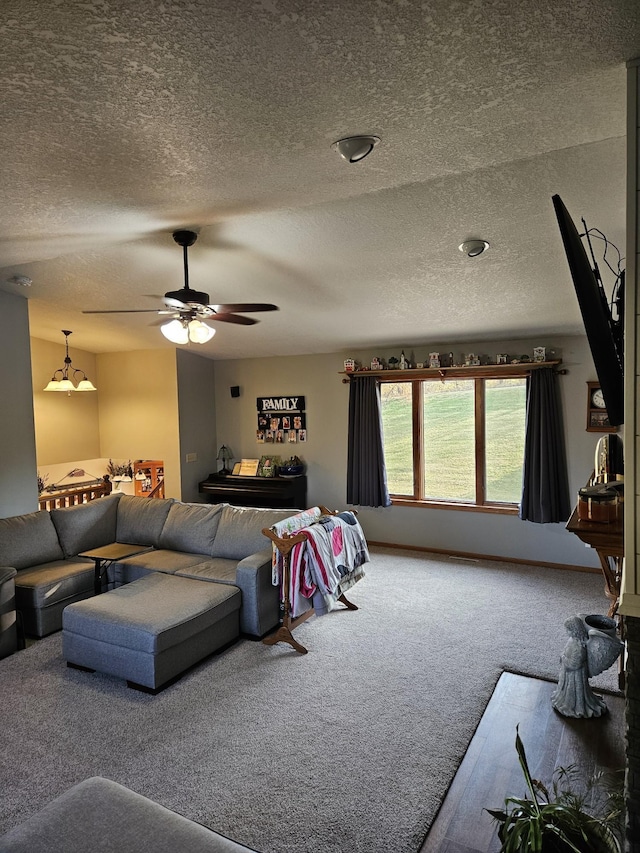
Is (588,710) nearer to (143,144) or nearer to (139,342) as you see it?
(143,144)

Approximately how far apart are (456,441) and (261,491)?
2.39 meters

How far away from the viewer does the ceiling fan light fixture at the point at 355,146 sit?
1902mm

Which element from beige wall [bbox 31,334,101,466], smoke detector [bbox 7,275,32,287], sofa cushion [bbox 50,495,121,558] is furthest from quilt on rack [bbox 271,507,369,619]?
beige wall [bbox 31,334,101,466]

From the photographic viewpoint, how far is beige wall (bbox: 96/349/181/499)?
655 centimetres

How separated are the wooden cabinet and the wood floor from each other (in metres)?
4.97

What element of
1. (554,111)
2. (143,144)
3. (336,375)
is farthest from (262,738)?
(336,375)

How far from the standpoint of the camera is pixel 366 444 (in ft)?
19.7

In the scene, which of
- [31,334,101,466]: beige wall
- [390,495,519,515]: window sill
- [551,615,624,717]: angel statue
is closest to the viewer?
[551,615,624,717]: angel statue

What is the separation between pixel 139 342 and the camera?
251 inches

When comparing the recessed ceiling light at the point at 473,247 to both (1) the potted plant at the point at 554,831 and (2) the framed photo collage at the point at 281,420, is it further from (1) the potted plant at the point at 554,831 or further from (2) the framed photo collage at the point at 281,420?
(2) the framed photo collage at the point at 281,420

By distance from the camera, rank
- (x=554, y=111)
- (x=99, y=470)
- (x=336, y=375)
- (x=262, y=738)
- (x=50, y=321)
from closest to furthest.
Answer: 1. (x=554, y=111)
2. (x=262, y=738)
3. (x=50, y=321)
4. (x=336, y=375)
5. (x=99, y=470)

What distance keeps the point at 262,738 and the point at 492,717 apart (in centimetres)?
123

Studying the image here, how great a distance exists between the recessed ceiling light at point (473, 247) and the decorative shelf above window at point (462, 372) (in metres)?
2.15

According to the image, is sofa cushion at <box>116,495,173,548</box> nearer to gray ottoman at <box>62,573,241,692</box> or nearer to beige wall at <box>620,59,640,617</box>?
gray ottoman at <box>62,573,241,692</box>
